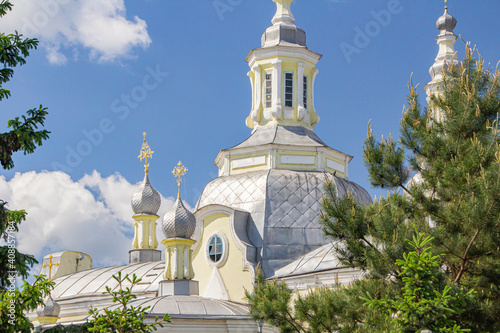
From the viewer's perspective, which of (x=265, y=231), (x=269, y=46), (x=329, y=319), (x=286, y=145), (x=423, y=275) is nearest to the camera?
(x=423, y=275)

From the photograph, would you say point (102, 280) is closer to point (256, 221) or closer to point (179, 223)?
point (179, 223)

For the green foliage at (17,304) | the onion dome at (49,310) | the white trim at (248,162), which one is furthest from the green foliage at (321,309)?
the onion dome at (49,310)

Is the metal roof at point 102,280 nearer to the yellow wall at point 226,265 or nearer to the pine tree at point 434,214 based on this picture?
the yellow wall at point 226,265

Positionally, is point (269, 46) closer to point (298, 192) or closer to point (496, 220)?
point (298, 192)

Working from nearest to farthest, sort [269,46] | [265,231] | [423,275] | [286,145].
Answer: [423,275], [265,231], [286,145], [269,46]

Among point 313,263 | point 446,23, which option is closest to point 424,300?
point 313,263

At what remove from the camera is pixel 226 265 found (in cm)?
2147

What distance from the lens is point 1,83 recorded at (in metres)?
11.2

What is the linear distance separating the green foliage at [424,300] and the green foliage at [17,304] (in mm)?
4143

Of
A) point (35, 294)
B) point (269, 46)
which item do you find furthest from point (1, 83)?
point (269, 46)

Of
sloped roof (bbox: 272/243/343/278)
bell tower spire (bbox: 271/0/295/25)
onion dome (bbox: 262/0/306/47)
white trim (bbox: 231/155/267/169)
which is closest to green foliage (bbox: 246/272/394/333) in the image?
sloped roof (bbox: 272/243/343/278)

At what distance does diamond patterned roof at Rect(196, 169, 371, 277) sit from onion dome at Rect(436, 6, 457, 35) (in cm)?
715

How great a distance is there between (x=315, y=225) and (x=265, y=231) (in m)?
1.23

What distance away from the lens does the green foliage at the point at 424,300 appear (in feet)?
34.6
